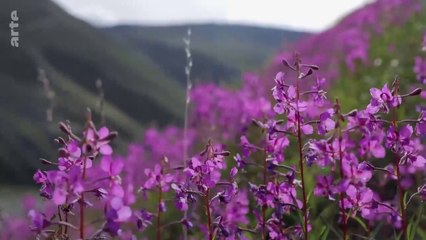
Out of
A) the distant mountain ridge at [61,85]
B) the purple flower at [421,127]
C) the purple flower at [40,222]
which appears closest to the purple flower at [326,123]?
the purple flower at [421,127]

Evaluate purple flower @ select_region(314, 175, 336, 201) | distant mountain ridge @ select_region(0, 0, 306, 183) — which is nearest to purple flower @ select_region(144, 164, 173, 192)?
purple flower @ select_region(314, 175, 336, 201)

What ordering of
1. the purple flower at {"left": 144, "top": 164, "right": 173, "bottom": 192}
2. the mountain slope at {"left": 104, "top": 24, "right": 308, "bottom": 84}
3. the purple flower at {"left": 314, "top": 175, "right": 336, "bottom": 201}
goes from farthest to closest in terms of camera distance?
the mountain slope at {"left": 104, "top": 24, "right": 308, "bottom": 84}, the purple flower at {"left": 144, "top": 164, "right": 173, "bottom": 192}, the purple flower at {"left": 314, "top": 175, "right": 336, "bottom": 201}

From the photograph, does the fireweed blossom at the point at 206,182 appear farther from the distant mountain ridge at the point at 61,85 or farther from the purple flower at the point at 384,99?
the distant mountain ridge at the point at 61,85

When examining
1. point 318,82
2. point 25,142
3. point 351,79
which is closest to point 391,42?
point 351,79

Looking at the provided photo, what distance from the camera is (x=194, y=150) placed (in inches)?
329

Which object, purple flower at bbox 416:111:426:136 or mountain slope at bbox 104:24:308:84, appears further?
mountain slope at bbox 104:24:308:84

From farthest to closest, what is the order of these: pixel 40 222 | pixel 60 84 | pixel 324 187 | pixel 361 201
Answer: pixel 60 84 → pixel 324 187 → pixel 361 201 → pixel 40 222

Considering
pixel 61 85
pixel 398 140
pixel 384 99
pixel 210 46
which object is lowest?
pixel 398 140

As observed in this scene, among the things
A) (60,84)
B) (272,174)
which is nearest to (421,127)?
(272,174)

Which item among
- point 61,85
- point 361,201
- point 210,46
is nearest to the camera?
point 361,201

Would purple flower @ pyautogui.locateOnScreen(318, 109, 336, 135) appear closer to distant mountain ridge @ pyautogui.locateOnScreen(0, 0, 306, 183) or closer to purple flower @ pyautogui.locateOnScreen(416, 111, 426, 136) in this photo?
purple flower @ pyautogui.locateOnScreen(416, 111, 426, 136)

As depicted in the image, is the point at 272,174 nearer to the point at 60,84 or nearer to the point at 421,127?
the point at 421,127

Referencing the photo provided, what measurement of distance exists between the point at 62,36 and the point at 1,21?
560 cm

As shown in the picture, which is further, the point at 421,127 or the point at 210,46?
the point at 210,46
